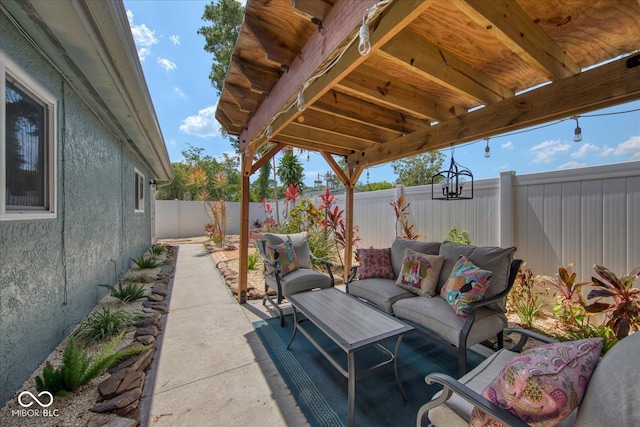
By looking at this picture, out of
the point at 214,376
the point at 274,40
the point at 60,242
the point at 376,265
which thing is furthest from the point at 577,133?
the point at 60,242

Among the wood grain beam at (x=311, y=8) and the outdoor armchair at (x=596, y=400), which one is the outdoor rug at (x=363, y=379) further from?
the wood grain beam at (x=311, y=8)

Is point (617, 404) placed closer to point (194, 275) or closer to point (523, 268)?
point (523, 268)

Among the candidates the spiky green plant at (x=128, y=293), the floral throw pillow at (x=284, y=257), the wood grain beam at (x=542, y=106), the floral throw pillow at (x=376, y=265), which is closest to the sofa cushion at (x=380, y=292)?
the floral throw pillow at (x=376, y=265)

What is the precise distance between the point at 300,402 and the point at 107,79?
336 centimetres

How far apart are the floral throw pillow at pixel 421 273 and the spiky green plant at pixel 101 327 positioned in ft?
10.6

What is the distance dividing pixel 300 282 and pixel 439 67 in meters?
2.80

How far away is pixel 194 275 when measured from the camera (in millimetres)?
5184

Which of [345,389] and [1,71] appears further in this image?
[345,389]

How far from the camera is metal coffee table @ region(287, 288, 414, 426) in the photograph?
5.61 ft

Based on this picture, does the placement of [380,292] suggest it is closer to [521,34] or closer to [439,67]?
[439,67]

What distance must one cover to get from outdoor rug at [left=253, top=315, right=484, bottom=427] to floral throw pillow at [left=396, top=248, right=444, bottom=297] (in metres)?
0.56

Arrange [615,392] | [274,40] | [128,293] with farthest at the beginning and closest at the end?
1. [128,293]
2. [274,40]
3. [615,392]

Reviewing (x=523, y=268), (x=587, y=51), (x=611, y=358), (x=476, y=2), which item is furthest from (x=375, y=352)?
(x=587, y=51)

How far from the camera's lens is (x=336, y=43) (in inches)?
58.6
